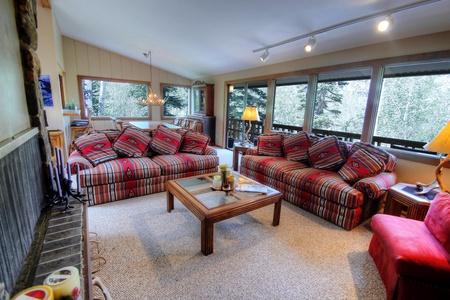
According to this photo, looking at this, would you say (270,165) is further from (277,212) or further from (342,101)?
(342,101)

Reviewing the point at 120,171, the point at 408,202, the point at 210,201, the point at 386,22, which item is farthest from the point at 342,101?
the point at 120,171

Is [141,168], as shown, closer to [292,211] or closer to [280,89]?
[292,211]

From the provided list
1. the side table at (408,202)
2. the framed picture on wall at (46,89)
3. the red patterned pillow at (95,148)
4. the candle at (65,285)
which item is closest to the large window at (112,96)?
the framed picture on wall at (46,89)

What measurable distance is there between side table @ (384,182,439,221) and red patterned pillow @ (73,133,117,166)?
355cm

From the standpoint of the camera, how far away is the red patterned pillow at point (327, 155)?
2.99 m

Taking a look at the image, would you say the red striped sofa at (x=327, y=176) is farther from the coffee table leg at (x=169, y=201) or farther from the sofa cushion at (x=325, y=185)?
the coffee table leg at (x=169, y=201)

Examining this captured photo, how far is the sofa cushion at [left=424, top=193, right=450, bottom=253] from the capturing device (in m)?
1.42

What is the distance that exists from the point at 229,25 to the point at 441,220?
3312 mm

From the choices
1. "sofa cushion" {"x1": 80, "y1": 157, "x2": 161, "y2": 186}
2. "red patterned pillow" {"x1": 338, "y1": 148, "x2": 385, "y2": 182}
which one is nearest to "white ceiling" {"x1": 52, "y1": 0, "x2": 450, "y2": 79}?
"red patterned pillow" {"x1": 338, "y1": 148, "x2": 385, "y2": 182}

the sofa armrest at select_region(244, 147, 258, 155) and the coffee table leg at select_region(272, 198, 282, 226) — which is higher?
the sofa armrest at select_region(244, 147, 258, 155)

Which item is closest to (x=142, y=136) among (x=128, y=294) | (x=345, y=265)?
(x=128, y=294)

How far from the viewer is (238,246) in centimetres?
205

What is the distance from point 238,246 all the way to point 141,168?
5.67ft

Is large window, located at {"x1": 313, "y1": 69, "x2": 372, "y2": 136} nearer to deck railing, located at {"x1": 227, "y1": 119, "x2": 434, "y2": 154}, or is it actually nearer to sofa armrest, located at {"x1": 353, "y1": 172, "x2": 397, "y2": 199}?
deck railing, located at {"x1": 227, "y1": 119, "x2": 434, "y2": 154}
